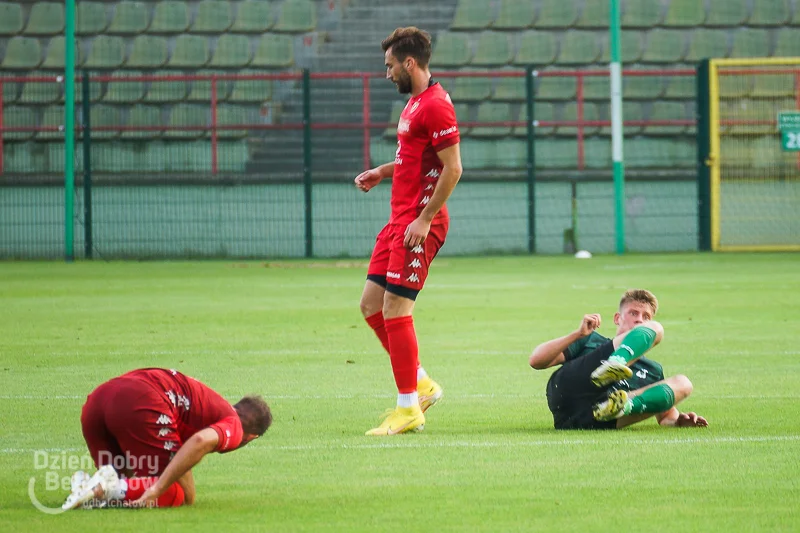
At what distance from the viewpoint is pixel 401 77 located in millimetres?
7023

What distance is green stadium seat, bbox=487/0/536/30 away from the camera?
Result: 27125 millimetres

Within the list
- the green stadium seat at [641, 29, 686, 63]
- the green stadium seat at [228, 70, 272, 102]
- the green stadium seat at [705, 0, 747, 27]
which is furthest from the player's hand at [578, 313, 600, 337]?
the green stadium seat at [705, 0, 747, 27]

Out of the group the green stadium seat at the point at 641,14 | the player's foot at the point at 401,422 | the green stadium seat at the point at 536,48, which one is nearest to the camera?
the player's foot at the point at 401,422

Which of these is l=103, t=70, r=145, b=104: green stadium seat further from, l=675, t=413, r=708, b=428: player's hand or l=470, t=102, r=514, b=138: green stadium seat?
l=675, t=413, r=708, b=428: player's hand

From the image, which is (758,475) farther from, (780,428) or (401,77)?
(401,77)

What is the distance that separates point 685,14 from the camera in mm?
27000

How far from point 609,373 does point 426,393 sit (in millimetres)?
1151

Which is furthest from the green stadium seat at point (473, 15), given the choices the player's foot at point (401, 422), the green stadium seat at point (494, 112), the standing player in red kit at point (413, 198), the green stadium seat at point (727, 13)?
the player's foot at point (401, 422)

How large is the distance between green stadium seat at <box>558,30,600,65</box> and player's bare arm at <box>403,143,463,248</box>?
1999 centimetres

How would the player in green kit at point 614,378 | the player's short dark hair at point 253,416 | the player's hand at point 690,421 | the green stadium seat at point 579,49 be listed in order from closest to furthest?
the player's short dark hair at point 253,416 → the player in green kit at point 614,378 → the player's hand at point 690,421 → the green stadium seat at point 579,49

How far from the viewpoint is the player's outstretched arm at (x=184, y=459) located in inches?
Result: 192

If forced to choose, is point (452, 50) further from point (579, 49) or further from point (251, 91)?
point (251, 91)

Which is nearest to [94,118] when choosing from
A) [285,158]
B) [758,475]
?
[285,158]

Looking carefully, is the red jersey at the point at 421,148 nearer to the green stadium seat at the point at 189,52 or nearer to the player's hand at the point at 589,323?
the player's hand at the point at 589,323
